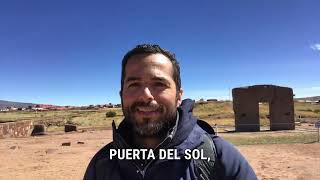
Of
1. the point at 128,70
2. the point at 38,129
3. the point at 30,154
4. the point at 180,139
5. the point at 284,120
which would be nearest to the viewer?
the point at 180,139

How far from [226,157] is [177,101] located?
479 mm

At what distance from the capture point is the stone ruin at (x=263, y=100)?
89.0 ft

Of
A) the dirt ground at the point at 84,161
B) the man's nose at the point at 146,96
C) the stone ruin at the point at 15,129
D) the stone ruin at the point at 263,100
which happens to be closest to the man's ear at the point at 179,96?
the man's nose at the point at 146,96

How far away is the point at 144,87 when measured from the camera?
2.17m

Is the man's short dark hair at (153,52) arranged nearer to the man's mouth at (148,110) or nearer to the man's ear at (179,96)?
the man's ear at (179,96)

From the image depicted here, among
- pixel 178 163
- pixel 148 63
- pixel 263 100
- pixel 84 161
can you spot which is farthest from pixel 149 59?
pixel 263 100

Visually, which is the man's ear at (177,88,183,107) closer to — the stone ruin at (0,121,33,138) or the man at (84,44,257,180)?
the man at (84,44,257,180)

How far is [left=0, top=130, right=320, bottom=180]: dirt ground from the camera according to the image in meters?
11.9

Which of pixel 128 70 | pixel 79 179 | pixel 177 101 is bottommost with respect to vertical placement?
pixel 79 179

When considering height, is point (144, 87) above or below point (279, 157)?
above

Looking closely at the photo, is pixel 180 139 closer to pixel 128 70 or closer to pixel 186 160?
pixel 186 160

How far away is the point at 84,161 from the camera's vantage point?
1485 centimetres

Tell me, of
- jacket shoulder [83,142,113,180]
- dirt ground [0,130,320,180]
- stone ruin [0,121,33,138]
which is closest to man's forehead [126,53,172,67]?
jacket shoulder [83,142,113,180]

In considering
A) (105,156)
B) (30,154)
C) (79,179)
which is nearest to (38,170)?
(79,179)
